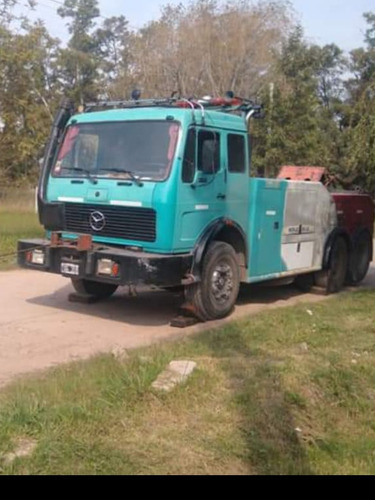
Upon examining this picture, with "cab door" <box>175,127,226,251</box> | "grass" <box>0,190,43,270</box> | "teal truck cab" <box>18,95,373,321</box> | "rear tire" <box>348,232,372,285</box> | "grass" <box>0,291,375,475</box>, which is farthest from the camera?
"grass" <box>0,190,43,270</box>

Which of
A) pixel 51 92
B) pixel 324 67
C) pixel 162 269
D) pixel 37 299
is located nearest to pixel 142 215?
pixel 162 269

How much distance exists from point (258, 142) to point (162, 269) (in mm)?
18504

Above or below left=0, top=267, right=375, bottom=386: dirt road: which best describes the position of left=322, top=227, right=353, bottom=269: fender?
above

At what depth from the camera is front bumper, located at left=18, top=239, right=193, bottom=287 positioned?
7770 millimetres

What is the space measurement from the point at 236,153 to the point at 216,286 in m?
1.71

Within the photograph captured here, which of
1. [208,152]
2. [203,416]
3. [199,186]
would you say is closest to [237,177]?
[208,152]

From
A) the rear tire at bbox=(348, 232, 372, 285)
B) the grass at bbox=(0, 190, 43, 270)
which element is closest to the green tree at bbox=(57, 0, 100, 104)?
the grass at bbox=(0, 190, 43, 270)

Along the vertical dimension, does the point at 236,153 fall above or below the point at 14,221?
above

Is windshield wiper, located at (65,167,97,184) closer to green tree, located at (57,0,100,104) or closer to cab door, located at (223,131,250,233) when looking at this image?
cab door, located at (223,131,250,233)

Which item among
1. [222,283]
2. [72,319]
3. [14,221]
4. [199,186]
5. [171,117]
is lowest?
[72,319]

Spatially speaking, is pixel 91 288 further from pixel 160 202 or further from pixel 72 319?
pixel 160 202

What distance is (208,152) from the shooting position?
844cm

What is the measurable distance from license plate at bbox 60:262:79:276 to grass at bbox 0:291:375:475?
1.80 metres

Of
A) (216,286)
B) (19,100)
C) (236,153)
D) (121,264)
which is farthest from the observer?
(19,100)
